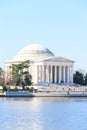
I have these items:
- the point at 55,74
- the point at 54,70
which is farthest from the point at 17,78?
the point at 54,70

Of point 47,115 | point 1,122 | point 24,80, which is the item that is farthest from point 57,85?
point 1,122

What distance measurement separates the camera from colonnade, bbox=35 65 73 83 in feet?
639

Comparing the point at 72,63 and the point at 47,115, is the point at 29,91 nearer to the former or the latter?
the point at 72,63

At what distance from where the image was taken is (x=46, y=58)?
646ft

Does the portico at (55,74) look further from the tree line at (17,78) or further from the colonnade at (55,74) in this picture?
the tree line at (17,78)

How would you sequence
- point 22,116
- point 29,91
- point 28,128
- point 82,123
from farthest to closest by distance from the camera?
1. point 29,91
2. point 22,116
3. point 82,123
4. point 28,128

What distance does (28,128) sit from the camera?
214ft

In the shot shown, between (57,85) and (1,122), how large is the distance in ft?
366

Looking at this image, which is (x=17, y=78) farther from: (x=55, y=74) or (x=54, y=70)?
(x=54, y=70)

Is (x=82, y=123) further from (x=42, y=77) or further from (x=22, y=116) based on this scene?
(x=42, y=77)

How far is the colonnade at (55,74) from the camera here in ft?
639

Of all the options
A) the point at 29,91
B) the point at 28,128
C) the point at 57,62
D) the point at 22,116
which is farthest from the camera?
the point at 57,62

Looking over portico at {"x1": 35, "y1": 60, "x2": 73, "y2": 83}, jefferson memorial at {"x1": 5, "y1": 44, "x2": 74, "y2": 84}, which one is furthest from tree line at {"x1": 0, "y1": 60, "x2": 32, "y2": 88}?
portico at {"x1": 35, "y1": 60, "x2": 73, "y2": 83}

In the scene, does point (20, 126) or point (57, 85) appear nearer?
point (20, 126)
